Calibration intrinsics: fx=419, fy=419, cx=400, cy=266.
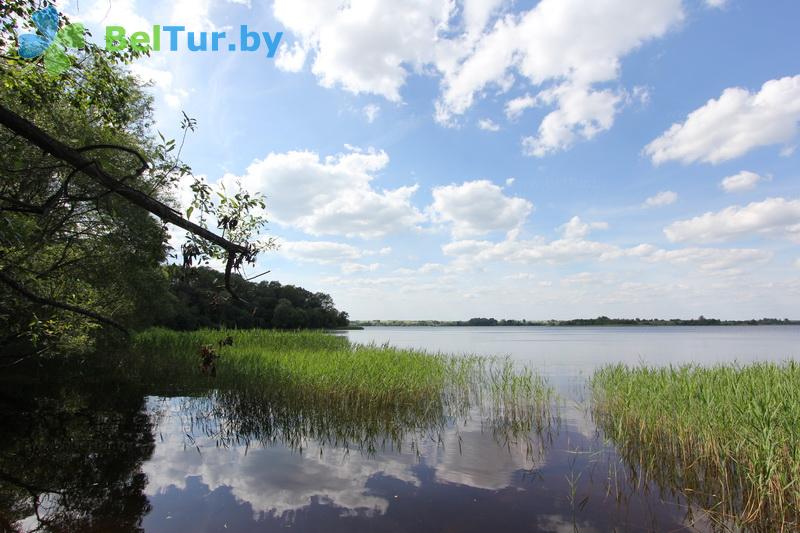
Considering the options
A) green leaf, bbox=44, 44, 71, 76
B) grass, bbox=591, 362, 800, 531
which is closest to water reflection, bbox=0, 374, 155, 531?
green leaf, bbox=44, 44, 71, 76

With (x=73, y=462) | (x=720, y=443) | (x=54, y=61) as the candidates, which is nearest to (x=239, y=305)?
(x=54, y=61)

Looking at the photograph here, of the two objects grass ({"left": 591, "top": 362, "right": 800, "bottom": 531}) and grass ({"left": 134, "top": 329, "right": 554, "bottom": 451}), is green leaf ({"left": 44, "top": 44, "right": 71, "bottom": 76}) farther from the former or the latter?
grass ({"left": 591, "top": 362, "right": 800, "bottom": 531})

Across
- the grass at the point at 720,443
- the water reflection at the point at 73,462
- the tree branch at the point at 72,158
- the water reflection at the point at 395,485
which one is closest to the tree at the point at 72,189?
the tree branch at the point at 72,158

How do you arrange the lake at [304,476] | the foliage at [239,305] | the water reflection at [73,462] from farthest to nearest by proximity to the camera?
1. the lake at [304,476]
2. the water reflection at [73,462]
3. the foliage at [239,305]

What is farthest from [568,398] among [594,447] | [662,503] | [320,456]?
[320,456]

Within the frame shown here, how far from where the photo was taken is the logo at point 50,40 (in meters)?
5.10

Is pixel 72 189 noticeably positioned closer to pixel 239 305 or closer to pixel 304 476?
pixel 239 305

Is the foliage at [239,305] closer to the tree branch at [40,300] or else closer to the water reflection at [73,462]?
the tree branch at [40,300]

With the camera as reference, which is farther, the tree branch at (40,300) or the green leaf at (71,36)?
the green leaf at (71,36)

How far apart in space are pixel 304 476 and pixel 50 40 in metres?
7.99

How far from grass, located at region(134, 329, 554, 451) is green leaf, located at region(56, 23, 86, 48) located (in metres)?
8.72

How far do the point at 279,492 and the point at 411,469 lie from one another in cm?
268

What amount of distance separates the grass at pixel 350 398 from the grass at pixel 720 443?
8.61ft

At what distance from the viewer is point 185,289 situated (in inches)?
139
